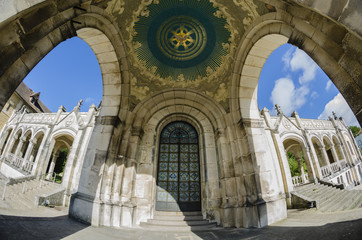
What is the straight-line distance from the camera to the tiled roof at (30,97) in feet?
92.6

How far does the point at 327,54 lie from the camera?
132 inches

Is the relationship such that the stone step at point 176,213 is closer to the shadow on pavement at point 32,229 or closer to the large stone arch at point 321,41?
the shadow on pavement at point 32,229

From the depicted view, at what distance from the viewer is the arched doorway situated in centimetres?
697

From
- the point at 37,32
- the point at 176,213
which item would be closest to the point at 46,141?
the point at 176,213

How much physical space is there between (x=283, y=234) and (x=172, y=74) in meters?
6.34

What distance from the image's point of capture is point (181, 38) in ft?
22.4

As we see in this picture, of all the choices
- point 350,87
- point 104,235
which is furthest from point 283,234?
point 104,235

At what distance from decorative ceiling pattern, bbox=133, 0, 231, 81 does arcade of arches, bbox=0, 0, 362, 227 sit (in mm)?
36

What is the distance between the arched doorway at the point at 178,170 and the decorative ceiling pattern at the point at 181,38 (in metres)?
2.60

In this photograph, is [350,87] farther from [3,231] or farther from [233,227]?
[3,231]

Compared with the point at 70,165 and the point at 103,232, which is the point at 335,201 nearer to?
the point at 103,232

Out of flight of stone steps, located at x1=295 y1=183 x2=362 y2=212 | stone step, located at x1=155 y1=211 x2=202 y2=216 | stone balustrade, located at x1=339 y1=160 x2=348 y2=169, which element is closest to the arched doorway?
stone step, located at x1=155 y1=211 x2=202 y2=216

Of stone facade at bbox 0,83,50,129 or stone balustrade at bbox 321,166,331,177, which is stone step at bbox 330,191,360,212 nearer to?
stone balustrade at bbox 321,166,331,177

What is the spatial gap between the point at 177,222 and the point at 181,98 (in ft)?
16.2
